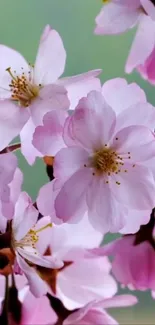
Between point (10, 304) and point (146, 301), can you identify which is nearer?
point (10, 304)

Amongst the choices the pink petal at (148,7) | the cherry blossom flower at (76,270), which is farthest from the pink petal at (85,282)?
the pink petal at (148,7)

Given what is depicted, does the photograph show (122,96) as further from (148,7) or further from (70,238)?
(70,238)

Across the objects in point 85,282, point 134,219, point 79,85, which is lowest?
point 85,282

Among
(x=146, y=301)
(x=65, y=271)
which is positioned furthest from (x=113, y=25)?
(x=146, y=301)

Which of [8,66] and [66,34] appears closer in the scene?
[8,66]

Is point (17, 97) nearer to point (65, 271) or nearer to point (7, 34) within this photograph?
point (65, 271)

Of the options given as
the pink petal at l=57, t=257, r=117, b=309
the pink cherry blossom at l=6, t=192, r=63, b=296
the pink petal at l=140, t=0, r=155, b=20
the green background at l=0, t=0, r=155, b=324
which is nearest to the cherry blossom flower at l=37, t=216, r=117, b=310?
the pink petal at l=57, t=257, r=117, b=309

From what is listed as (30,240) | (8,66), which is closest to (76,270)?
(30,240)

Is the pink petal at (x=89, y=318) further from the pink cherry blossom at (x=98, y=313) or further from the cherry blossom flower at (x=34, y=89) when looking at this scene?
the cherry blossom flower at (x=34, y=89)
